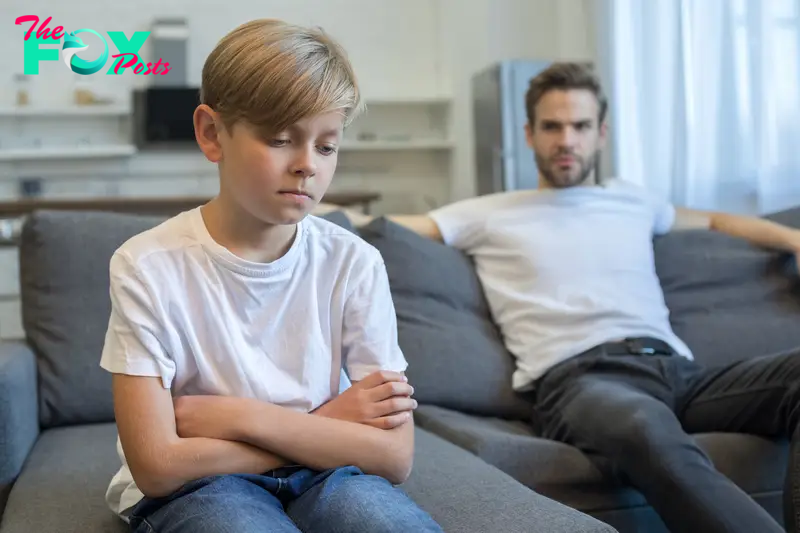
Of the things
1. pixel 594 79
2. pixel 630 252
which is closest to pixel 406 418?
pixel 630 252

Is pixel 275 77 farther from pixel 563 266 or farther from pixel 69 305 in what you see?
pixel 563 266

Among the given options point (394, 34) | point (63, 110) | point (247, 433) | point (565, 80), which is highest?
point (394, 34)

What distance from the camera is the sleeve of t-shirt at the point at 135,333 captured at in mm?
1124

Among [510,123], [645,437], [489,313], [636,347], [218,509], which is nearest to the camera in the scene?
[218,509]

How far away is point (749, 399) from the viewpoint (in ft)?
6.02

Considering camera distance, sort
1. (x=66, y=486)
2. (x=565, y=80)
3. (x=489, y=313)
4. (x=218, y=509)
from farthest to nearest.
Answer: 1. (x=565, y=80)
2. (x=489, y=313)
3. (x=66, y=486)
4. (x=218, y=509)

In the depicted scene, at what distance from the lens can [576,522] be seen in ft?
3.76

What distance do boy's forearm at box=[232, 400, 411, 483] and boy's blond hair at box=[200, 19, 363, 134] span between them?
36cm

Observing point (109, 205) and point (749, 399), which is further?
point (109, 205)

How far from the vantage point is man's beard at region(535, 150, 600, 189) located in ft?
7.49

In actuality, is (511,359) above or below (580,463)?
above

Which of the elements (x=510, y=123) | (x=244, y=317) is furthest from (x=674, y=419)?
(x=510, y=123)

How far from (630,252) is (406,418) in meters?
1.12

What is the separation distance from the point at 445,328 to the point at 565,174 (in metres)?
0.52
